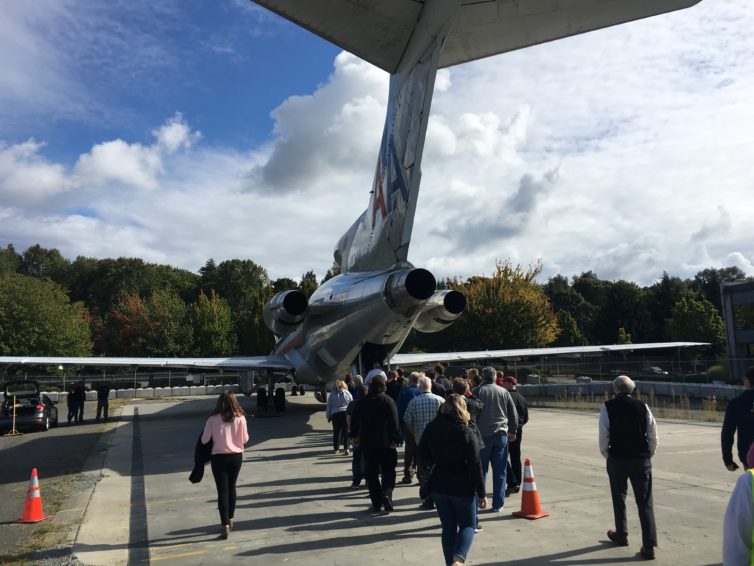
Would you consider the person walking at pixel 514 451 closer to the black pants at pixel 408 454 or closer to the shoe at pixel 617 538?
the black pants at pixel 408 454

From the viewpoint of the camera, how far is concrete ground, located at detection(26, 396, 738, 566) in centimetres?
582

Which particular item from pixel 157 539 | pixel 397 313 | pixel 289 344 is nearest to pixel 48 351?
pixel 289 344

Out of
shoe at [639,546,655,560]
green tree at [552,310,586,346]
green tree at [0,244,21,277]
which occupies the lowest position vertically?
shoe at [639,546,655,560]

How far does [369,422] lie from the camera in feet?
25.0

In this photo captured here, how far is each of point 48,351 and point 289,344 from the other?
86.2 ft

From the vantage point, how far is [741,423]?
560 centimetres

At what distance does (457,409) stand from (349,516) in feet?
10.3

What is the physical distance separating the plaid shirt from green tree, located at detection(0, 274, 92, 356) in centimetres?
3841

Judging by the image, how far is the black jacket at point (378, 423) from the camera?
7.52 meters

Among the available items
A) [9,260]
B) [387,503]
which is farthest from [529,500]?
[9,260]

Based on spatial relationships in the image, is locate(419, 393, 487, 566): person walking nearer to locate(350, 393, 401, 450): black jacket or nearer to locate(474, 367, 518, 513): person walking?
locate(474, 367, 518, 513): person walking

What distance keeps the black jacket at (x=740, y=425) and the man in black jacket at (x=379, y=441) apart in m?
3.77

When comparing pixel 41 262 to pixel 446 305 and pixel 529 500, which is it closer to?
pixel 446 305

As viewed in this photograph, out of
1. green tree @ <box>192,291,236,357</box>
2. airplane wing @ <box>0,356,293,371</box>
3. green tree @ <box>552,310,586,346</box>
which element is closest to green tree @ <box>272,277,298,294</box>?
green tree @ <box>192,291,236,357</box>
